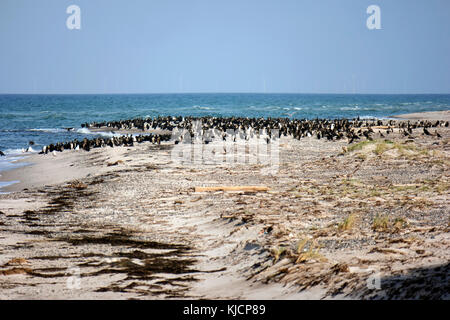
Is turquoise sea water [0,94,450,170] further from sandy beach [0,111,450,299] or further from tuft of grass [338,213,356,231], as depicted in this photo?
tuft of grass [338,213,356,231]

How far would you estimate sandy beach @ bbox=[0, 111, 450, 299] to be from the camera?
518 cm

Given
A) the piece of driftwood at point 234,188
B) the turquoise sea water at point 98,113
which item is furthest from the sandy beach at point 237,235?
the turquoise sea water at point 98,113

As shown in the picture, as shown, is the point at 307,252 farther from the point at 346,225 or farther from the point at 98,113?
the point at 98,113

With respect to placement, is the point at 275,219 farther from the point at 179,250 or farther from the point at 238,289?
the point at 238,289

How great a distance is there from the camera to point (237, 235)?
7.48m

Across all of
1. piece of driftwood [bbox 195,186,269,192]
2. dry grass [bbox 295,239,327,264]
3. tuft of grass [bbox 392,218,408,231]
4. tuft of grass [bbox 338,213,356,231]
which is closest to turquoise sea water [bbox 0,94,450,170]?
piece of driftwood [bbox 195,186,269,192]

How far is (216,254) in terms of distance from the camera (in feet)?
22.3

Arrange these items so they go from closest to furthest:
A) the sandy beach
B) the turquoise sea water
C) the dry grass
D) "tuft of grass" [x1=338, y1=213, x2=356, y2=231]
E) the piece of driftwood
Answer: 1. the sandy beach
2. the dry grass
3. "tuft of grass" [x1=338, y1=213, x2=356, y2=231]
4. the piece of driftwood
5. the turquoise sea water

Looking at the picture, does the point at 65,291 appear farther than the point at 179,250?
No

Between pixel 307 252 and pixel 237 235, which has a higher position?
pixel 307 252

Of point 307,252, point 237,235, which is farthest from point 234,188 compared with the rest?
point 307,252

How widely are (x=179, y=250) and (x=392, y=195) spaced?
500 centimetres

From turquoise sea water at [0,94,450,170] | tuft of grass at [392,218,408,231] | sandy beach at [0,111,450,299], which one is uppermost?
turquoise sea water at [0,94,450,170]
